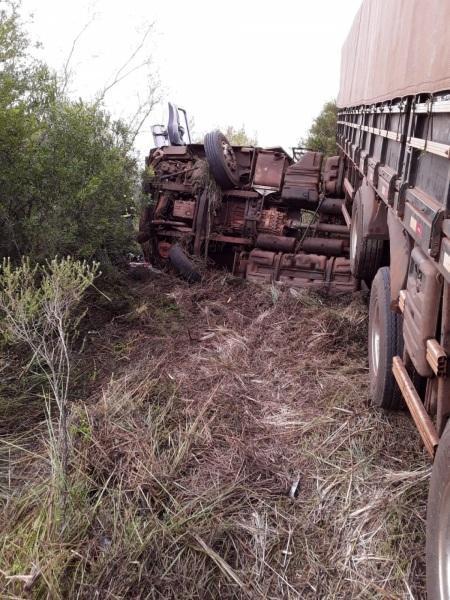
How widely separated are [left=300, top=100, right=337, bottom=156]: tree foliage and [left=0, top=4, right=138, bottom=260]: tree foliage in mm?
10957

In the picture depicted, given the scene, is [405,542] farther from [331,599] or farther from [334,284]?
[334,284]

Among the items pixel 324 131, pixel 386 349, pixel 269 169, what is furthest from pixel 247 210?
pixel 324 131

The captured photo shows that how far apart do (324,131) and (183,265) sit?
37.3 ft

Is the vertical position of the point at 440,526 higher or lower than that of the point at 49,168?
lower

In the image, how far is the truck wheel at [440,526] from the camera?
6.60 feet

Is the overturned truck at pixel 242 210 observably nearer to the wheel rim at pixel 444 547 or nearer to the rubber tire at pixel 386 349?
the rubber tire at pixel 386 349

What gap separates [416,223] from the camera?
2619mm

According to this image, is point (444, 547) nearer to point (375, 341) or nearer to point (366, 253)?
point (375, 341)

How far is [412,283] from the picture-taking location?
2.82 m

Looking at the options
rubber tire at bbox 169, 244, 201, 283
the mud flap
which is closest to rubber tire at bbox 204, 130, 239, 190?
rubber tire at bbox 169, 244, 201, 283

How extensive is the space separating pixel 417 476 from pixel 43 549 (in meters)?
2.15

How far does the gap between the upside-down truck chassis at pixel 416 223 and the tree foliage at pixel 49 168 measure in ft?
10.7

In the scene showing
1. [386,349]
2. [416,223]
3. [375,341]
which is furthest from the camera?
[375,341]

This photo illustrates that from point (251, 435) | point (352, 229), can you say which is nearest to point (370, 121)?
point (352, 229)
